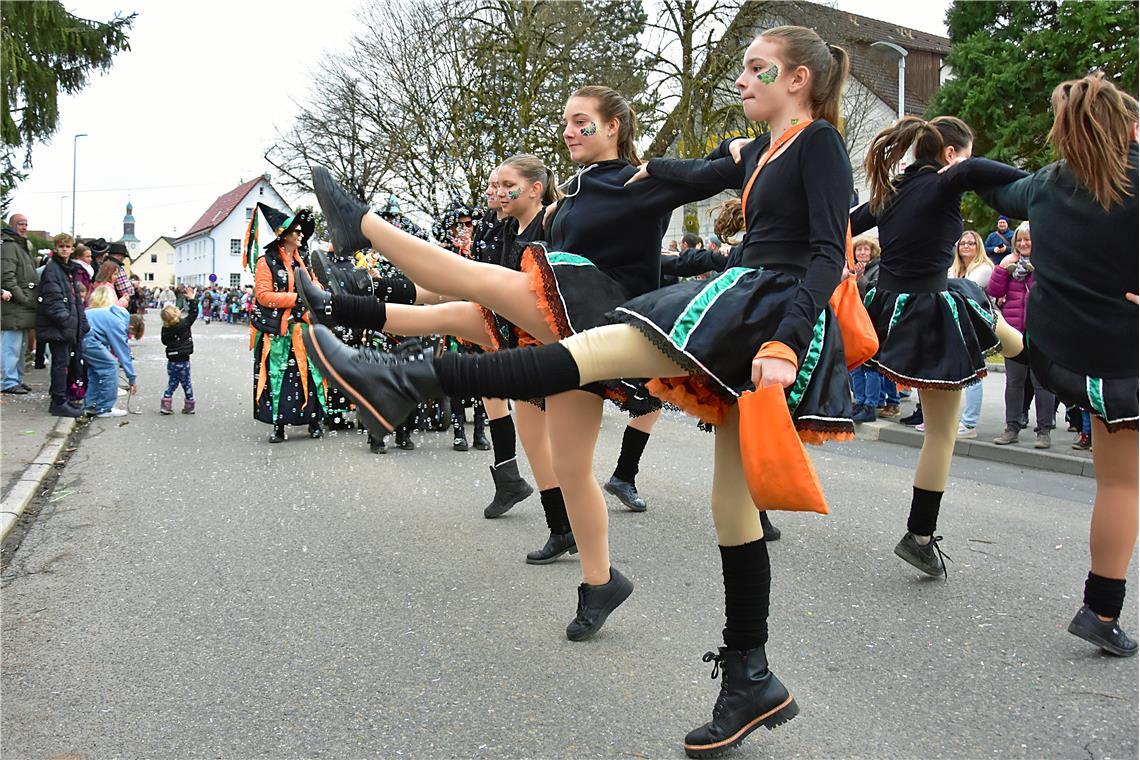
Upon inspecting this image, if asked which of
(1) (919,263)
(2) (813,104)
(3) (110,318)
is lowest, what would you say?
(3) (110,318)

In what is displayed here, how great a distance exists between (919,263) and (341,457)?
520cm

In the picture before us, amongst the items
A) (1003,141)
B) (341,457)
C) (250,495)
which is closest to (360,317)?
(250,495)

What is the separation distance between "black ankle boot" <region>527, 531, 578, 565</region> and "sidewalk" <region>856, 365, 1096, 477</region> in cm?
537

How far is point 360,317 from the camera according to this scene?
12.5 ft

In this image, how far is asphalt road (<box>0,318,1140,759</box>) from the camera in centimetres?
297

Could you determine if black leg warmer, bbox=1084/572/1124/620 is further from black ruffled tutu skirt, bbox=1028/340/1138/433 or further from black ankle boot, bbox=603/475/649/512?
black ankle boot, bbox=603/475/649/512

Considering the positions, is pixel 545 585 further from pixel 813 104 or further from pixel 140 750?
pixel 813 104

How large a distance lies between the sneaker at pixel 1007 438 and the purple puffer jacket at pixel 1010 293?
3.36 ft

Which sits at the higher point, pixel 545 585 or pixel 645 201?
pixel 645 201

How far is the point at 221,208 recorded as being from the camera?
10119 centimetres

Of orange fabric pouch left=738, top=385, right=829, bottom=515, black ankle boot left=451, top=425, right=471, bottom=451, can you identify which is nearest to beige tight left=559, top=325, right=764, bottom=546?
orange fabric pouch left=738, top=385, right=829, bottom=515

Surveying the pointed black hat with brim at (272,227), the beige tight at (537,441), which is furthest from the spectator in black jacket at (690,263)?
the pointed black hat with brim at (272,227)

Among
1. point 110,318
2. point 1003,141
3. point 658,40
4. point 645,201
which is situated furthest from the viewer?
point 1003,141

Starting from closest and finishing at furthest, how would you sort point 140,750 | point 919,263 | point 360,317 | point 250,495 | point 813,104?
point 140,750 → point 813,104 → point 360,317 → point 919,263 → point 250,495
